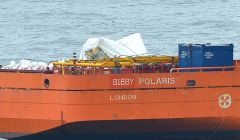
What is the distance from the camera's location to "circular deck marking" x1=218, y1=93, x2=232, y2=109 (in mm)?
31594

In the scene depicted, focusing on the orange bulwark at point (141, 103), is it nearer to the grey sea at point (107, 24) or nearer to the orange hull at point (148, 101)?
the orange hull at point (148, 101)

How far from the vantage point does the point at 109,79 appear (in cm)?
3152

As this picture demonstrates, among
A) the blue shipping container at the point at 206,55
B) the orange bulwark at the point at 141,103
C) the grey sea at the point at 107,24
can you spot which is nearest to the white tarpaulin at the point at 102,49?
the blue shipping container at the point at 206,55

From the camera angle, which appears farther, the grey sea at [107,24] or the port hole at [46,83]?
the grey sea at [107,24]

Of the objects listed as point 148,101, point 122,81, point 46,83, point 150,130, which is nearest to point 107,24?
point 46,83

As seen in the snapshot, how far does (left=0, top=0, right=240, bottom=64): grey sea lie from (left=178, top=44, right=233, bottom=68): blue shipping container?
1753cm

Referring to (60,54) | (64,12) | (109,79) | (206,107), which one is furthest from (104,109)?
(64,12)

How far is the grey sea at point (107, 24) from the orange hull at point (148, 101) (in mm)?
18136

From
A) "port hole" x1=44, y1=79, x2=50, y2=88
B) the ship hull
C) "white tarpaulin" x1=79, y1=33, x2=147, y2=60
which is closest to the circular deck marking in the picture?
the ship hull

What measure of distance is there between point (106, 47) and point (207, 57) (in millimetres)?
3797

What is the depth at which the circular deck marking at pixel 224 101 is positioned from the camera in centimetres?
3159

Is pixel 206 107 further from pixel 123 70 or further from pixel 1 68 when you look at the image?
pixel 1 68

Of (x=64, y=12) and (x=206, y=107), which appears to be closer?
(x=206, y=107)

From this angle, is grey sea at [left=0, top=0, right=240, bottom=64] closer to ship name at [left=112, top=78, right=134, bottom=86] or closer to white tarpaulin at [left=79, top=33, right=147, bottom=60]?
white tarpaulin at [left=79, top=33, right=147, bottom=60]
